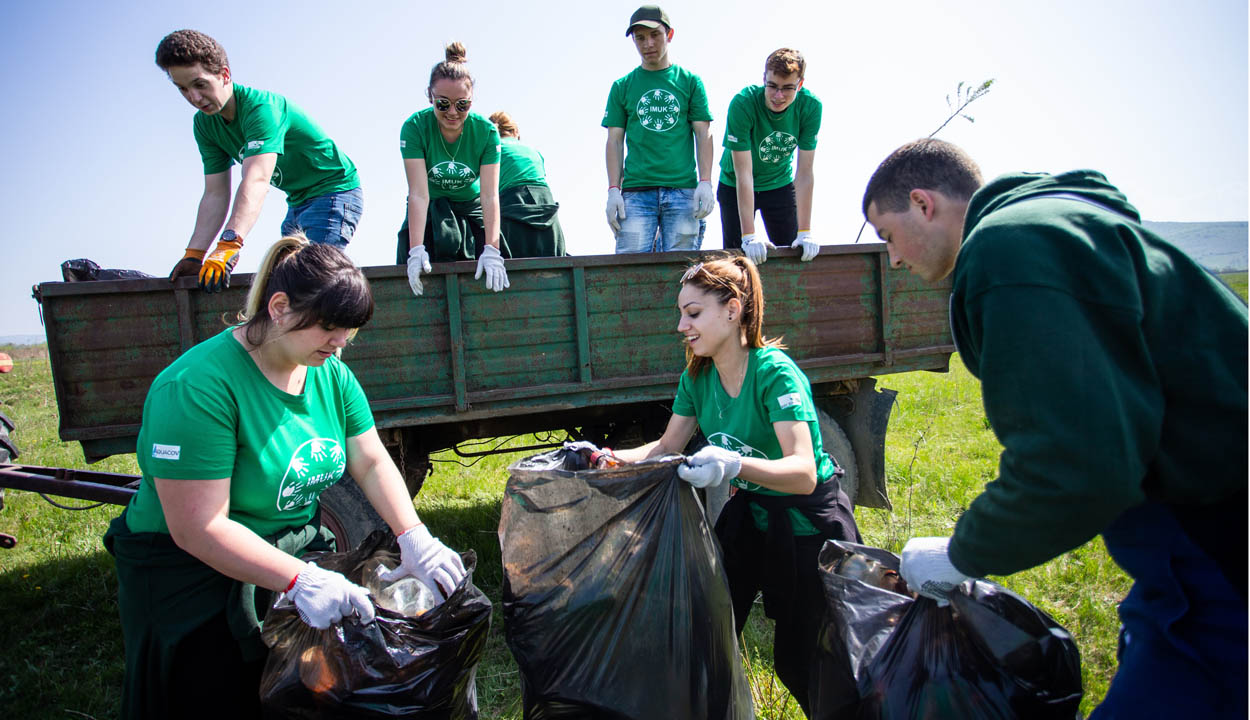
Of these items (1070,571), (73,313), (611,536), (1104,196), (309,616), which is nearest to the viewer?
(1104,196)

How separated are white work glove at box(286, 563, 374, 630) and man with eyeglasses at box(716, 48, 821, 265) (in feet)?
9.31

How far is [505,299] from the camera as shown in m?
3.36

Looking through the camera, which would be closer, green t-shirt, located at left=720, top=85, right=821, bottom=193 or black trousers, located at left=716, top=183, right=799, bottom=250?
green t-shirt, located at left=720, top=85, right=821, bottom=193

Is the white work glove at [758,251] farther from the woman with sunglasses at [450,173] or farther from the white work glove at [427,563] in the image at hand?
the white work glove at [427,563]

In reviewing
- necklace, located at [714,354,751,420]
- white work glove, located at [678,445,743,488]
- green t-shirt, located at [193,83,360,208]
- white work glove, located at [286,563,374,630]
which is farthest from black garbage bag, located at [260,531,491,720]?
green t-shirt, located at [193,83,360,208]

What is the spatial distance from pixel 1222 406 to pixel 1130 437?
184 millimetres

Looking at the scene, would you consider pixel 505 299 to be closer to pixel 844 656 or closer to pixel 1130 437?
pixel 844 656

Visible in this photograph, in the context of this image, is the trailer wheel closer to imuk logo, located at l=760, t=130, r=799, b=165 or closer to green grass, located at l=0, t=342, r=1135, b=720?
green grass, located at l=0, t=342, r=1135, b=720

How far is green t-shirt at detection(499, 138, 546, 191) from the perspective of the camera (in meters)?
4.25

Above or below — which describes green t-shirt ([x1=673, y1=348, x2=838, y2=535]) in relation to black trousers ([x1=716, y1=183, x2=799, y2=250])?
below

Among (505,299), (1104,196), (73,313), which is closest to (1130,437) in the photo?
(1104,196)

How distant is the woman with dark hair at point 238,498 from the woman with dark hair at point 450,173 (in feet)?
5.85

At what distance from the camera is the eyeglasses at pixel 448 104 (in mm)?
3586

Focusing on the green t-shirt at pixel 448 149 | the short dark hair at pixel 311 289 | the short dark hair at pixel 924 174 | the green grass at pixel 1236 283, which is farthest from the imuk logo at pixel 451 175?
the green grass at pixel 1236 283
